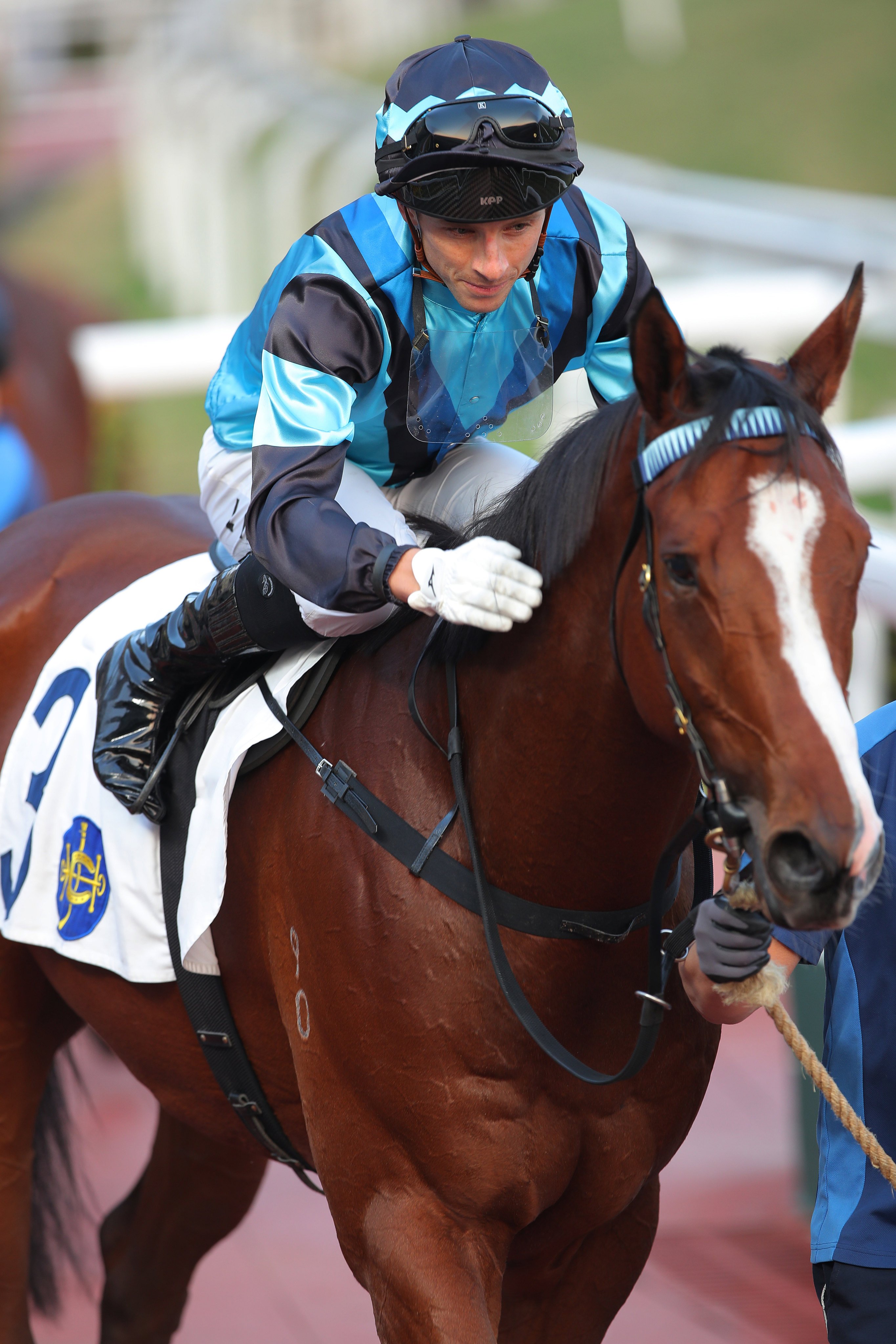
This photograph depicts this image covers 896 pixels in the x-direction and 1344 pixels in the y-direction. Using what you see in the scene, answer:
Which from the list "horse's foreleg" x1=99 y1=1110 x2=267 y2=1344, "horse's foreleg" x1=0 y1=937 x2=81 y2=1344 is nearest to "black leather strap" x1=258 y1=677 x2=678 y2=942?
"horse's foreleg" x1=0 y1=937 x2=81 y2=1344

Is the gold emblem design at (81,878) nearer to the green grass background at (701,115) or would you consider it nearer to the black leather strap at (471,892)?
the black leather strap at (471,892)

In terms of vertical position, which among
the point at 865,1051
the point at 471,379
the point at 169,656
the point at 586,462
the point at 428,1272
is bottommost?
the point at 428,1272

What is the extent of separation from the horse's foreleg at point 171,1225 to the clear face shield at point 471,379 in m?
1.72

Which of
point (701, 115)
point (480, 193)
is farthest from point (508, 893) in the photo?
point (701, 115)

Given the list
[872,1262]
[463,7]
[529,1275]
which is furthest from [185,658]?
[463,7]

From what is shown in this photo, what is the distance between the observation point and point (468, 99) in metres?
2.26

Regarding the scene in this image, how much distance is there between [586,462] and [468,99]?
0.58 metres

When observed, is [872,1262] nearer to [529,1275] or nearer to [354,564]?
[529,1275]

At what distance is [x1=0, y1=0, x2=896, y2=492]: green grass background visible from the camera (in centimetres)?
1666

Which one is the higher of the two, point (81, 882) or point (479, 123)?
point (479, 123)

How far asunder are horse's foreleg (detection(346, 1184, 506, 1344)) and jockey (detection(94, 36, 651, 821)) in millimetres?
824

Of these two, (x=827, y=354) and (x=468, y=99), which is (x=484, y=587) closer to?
(x=827, y=354)

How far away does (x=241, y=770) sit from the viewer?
2.60 m

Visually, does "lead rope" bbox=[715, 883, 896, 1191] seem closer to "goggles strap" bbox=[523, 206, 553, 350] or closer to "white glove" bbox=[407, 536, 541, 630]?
"white glove" bbox=[407, 536, 541, 630]
